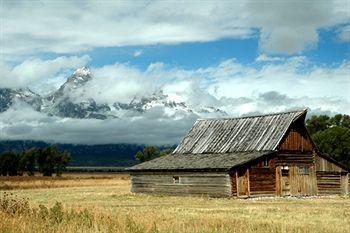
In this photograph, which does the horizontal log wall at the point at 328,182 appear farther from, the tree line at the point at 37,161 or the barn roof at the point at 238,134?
the tree line at the point at 37,161

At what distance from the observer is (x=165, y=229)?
622 inches

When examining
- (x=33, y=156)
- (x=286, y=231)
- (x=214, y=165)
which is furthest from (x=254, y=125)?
(x=33, y=156)

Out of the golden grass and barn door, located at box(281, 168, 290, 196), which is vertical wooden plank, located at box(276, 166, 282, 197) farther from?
the golden grass

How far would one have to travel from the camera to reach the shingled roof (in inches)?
1789

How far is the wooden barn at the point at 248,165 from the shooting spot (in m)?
44.2

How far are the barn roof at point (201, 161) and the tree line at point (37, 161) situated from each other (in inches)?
3604

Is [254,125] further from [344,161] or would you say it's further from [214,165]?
[344,161]

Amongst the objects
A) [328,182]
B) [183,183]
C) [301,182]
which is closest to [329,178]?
[328,182]

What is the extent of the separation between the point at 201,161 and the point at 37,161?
10189 centimetres

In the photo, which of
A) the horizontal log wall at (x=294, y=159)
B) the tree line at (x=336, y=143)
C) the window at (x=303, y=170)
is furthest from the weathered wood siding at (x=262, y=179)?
the tree line at (x=336, y=143)

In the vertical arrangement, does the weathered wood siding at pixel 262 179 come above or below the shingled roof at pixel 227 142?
below

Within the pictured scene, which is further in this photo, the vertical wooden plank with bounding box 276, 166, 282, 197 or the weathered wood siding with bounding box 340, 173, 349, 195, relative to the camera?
the weathered wood siding with bounding box 340, 173, 349, 195

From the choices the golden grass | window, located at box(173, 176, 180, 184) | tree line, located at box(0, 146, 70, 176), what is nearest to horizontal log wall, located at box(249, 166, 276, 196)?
window, located at box(173, 176, 180, 184)

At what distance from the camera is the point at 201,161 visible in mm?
46656
